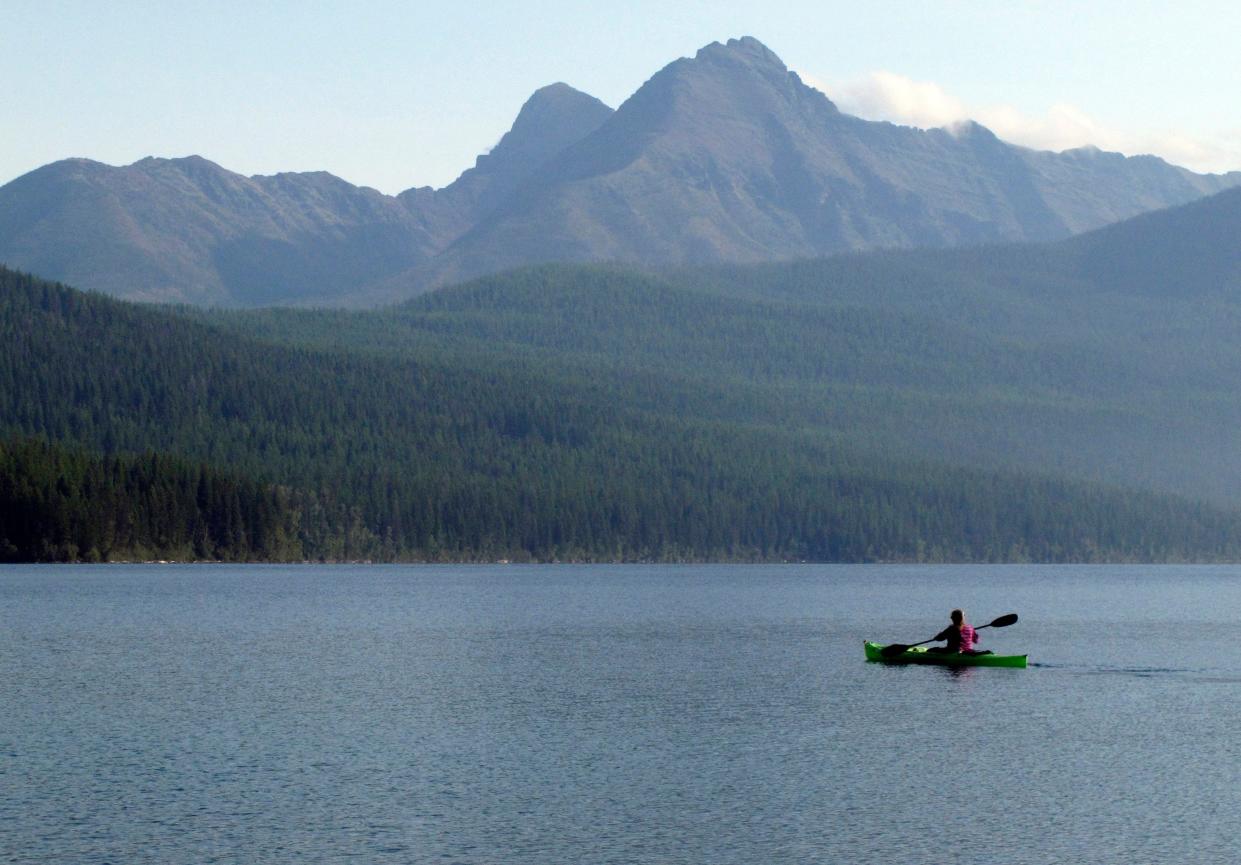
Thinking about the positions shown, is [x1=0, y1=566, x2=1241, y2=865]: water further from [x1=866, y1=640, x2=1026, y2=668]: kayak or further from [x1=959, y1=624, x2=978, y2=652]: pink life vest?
[x1=959, y1=624, x2=978, y2=652]: pink life vest

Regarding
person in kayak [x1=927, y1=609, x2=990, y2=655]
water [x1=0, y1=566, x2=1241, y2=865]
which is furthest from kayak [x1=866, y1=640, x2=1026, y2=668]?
water [x1=0, y1=566, x2=1241, y2=865]

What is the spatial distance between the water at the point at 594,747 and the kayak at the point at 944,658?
1244 millimetres

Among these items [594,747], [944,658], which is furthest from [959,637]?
[594,747]

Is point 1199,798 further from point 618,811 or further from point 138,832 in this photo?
point 138,832

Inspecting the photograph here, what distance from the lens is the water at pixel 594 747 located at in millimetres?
50812

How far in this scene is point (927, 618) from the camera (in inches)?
5763

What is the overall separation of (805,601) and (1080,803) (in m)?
118

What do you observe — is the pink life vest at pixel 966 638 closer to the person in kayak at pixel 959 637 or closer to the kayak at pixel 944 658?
the person in kayak at pixel 959 637

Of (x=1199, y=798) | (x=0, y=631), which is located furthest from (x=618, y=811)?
(x=0, y=631)

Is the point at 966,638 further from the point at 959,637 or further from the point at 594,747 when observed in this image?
the point at 594,747

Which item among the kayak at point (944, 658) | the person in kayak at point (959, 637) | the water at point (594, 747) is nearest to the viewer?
the water at point (594, 747)

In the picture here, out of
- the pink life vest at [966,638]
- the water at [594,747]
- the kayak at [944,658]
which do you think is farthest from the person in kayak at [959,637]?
the water at [594,747]

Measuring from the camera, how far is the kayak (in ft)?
314

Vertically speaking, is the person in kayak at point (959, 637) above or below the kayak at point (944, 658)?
above
